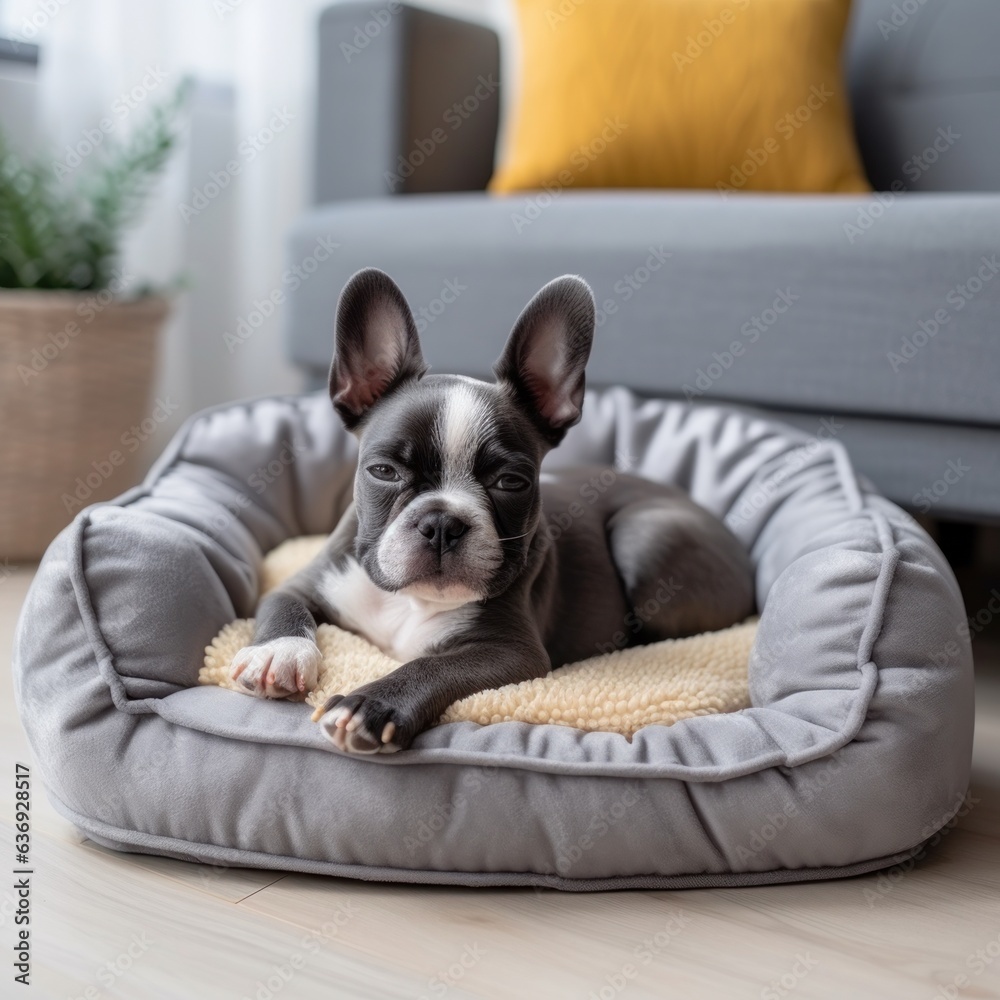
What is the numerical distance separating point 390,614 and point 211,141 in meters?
2.92

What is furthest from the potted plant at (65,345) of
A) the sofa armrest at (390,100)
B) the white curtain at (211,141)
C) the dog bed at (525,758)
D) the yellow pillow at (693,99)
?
the dog bed at (525,758)

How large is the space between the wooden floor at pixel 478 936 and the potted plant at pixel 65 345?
1.77 metres

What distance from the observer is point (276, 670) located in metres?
1.72

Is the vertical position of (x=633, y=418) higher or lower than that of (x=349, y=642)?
higher

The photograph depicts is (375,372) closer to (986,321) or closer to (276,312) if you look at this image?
(986,321)

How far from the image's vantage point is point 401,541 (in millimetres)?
1751

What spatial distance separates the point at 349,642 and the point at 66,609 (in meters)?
0.46

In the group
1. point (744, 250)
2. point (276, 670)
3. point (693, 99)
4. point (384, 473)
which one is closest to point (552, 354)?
point (384, 473)

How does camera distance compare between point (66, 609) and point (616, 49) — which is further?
point (616, 49)

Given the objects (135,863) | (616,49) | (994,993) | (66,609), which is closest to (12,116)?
(616,49)

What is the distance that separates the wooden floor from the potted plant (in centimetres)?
177

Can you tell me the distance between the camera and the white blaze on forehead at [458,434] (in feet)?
5.86

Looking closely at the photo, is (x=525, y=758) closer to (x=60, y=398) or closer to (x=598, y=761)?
(x=598, y=761)

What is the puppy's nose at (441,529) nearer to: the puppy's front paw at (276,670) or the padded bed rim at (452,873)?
the puppy's front paw at (276,670)
